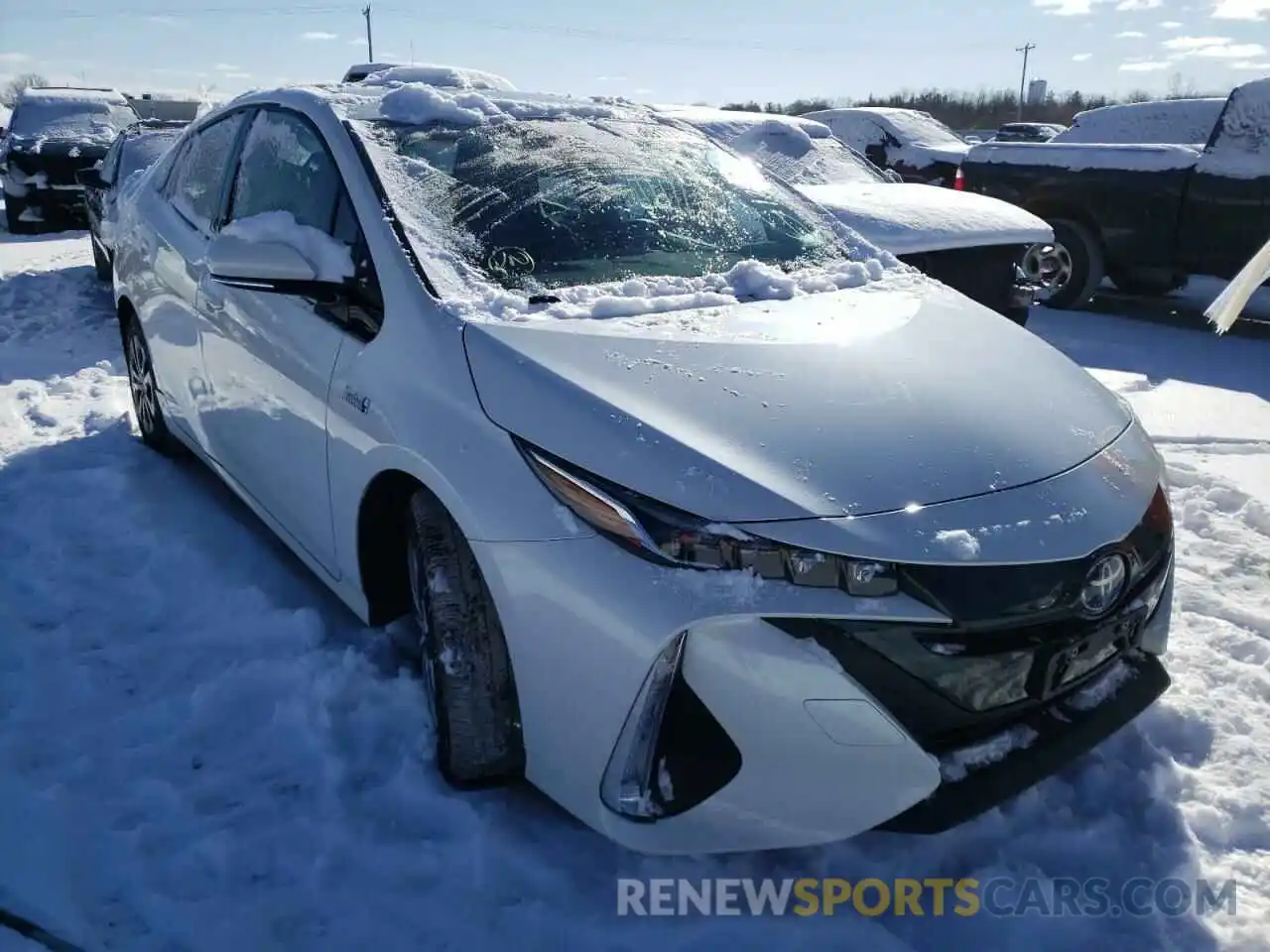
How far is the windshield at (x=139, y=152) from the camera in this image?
8.20 m

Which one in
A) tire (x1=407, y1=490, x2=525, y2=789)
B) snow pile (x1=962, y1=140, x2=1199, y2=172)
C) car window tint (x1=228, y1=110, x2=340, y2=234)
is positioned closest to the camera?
tire (x1=407, y1=490, x2=525, y2=789)

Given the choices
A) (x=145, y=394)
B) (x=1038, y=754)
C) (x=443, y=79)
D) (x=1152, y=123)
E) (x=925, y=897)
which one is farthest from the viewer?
(x=1152, y=123)

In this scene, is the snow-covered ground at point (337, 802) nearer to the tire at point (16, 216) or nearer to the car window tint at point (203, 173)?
the car window tint at point (203, 173)

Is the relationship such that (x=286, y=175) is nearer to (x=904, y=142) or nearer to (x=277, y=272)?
(x=277, y=272)

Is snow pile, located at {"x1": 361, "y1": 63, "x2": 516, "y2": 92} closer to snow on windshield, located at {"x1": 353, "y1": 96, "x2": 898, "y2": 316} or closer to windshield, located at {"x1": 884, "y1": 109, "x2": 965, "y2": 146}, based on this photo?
snow on windshield, located at {"x1": 353, "y1": 96, "x2": 898, "y2": 316}

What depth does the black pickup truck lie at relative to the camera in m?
7.23

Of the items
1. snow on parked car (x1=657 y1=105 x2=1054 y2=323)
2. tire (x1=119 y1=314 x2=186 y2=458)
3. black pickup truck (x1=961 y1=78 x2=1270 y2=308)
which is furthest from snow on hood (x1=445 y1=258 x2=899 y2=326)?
black pickup truck (x1=961 y1=78 x2=1270 y2=308)

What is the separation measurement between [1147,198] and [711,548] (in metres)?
7.25

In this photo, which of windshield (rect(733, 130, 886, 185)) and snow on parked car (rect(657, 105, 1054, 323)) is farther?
windshield (rect(733, 130, 886, 185))

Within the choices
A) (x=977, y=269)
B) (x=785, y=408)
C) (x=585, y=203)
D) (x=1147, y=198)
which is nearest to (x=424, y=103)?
(x=585, y=203)

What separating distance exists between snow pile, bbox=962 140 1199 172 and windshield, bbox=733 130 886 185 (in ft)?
5.55

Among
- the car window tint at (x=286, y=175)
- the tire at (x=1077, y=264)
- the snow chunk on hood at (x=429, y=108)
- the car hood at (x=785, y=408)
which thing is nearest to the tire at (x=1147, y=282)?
the tire at (x=1077, y=264)

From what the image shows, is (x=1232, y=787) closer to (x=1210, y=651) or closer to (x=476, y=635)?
(x=1210, y=651)

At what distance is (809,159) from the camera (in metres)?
7.43
